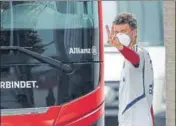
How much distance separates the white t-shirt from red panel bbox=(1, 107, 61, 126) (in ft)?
1.91

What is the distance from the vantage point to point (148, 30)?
700 cm

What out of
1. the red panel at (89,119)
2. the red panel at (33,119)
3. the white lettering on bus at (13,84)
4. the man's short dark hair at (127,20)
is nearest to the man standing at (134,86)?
the man's short dark hair at (127,20)

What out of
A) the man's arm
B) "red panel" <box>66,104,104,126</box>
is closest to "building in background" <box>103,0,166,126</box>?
"red panel" <box>66,104,104,126</box>

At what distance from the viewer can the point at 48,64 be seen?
5.09 metres

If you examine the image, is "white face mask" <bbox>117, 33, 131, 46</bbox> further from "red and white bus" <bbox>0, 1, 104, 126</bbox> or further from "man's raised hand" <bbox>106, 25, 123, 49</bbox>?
"red and white bus" <bbox>0, 1, 104, 126</bbox>

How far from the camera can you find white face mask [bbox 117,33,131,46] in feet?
16.4

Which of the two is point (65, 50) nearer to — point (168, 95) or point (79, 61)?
point (79, 61)

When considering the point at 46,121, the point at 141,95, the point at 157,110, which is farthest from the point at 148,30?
the point at 46,121

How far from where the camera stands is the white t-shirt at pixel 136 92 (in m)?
5.20

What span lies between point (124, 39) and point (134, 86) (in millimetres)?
445

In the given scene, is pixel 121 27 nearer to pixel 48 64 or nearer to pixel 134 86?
pixel 134 86

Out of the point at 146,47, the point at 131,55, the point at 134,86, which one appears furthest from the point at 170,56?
the point at 146,47

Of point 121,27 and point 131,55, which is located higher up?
point 121,27

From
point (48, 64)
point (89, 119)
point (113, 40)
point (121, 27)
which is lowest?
point (89, 119)
